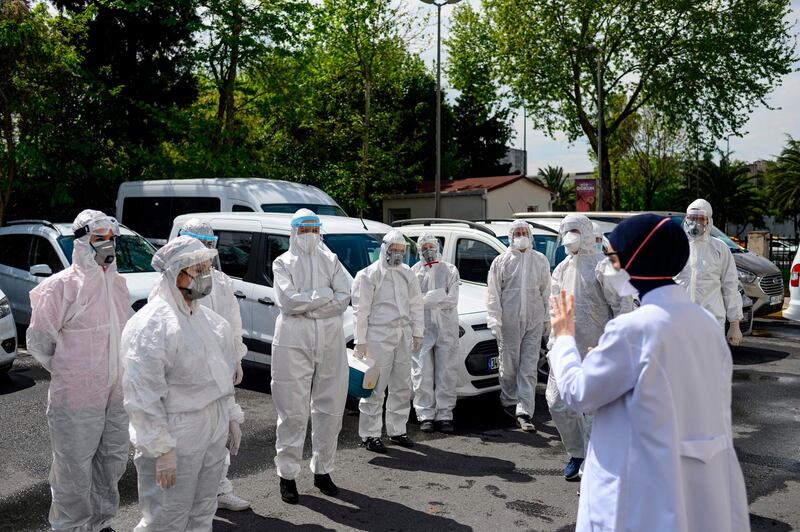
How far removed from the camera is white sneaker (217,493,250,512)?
5.40m

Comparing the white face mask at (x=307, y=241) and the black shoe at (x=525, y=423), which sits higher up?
the white face mask at (x=307, y=241)

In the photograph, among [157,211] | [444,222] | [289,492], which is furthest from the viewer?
[157,211]

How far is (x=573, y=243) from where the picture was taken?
20.7 ft

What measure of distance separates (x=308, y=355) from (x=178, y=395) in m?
2.13

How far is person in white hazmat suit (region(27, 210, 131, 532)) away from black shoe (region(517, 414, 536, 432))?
4.04 meters

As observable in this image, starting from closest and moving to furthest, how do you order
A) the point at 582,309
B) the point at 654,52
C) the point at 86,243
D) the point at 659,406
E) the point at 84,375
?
the point at 659,406 < the point at 84,375 < the point at 86,243 < the point at 582,309 < the point at 654,52

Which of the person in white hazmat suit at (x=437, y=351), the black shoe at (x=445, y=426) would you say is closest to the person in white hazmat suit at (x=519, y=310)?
the person in white hazmat suit at (x=437, y=351)

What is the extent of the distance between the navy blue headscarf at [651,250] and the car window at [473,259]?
22.1ft

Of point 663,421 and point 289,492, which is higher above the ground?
point 663,421

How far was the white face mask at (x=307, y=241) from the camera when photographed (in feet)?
19.3

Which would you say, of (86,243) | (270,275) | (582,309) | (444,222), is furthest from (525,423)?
(86,243)

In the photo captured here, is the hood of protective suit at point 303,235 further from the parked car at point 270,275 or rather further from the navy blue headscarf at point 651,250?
the navy blue headscarf at point 651,250

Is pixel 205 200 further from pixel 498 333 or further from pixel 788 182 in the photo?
pixel 788 182

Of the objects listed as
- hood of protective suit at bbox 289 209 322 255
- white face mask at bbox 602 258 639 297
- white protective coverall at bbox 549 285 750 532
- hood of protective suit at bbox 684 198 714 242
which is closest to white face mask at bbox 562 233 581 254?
hood of protective suit at bbox 684 198 714 242
